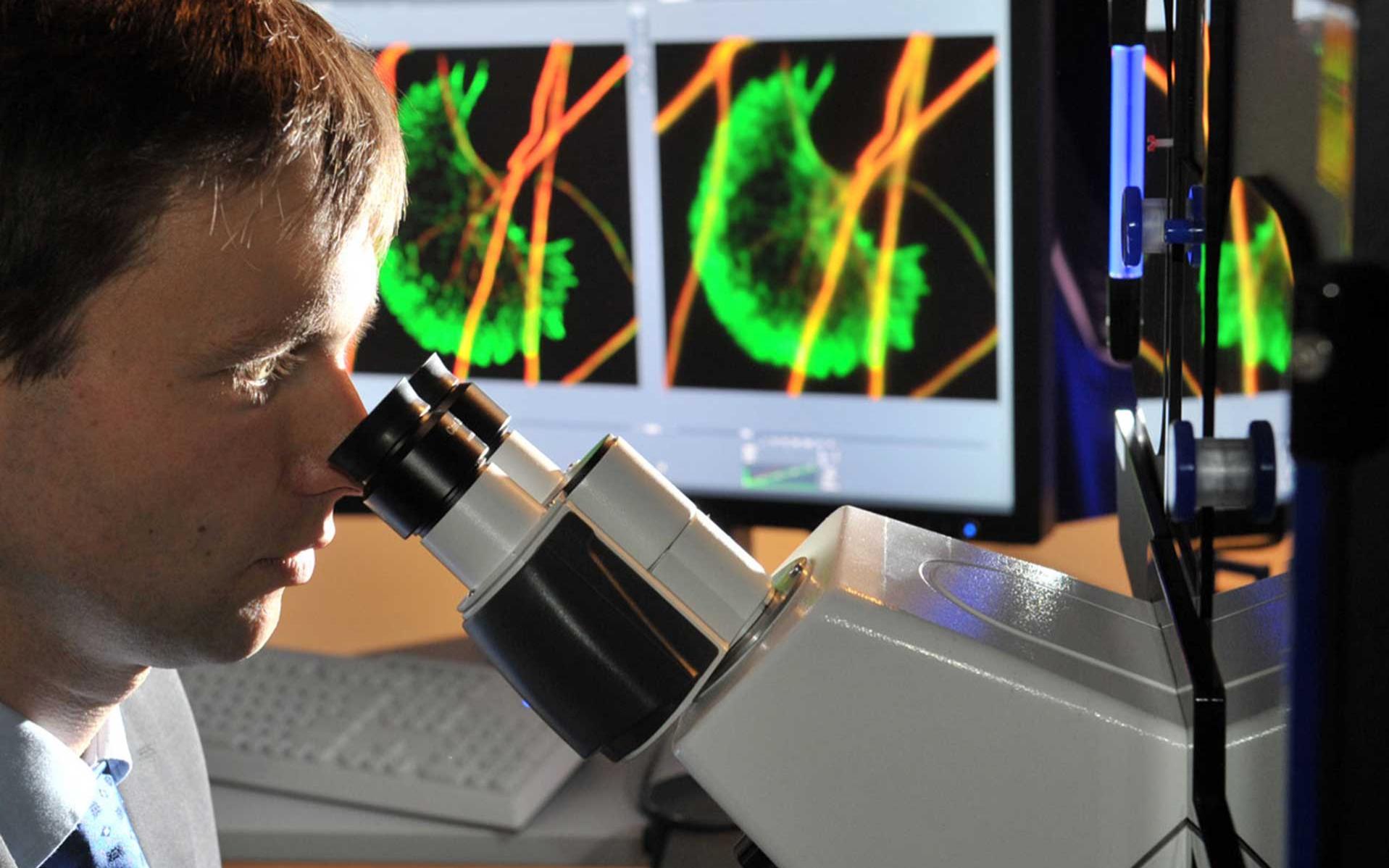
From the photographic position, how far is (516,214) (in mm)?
1157

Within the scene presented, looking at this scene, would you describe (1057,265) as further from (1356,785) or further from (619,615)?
(1356,785)

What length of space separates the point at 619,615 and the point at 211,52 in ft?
1.11

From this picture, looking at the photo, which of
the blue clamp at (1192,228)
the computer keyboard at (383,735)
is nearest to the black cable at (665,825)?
the computer keyboard at (383,735)

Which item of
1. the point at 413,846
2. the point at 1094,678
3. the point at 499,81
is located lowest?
the point at 413,846

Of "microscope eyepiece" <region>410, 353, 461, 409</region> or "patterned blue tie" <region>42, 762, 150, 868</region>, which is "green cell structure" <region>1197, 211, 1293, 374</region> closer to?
"microscope eyepiece" <region>410, 353, 461, 409</region>

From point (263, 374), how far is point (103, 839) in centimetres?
31

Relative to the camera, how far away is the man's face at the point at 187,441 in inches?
24.9

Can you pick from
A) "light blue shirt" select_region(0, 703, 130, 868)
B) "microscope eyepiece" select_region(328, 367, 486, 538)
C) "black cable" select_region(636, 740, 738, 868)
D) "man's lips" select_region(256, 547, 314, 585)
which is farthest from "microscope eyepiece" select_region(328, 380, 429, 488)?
"black cable" select_region(636, 740, 738, 868)

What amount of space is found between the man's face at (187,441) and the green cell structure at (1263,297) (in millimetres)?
366

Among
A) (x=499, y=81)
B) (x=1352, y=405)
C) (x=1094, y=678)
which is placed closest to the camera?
(x=1352, y=405)

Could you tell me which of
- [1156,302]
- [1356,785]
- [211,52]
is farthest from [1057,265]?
[1356,785]

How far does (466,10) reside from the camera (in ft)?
3.78

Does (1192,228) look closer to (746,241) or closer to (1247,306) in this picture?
(1247,306)

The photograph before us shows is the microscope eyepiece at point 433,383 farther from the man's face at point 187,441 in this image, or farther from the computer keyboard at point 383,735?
the computer keyboard at point 383,735
